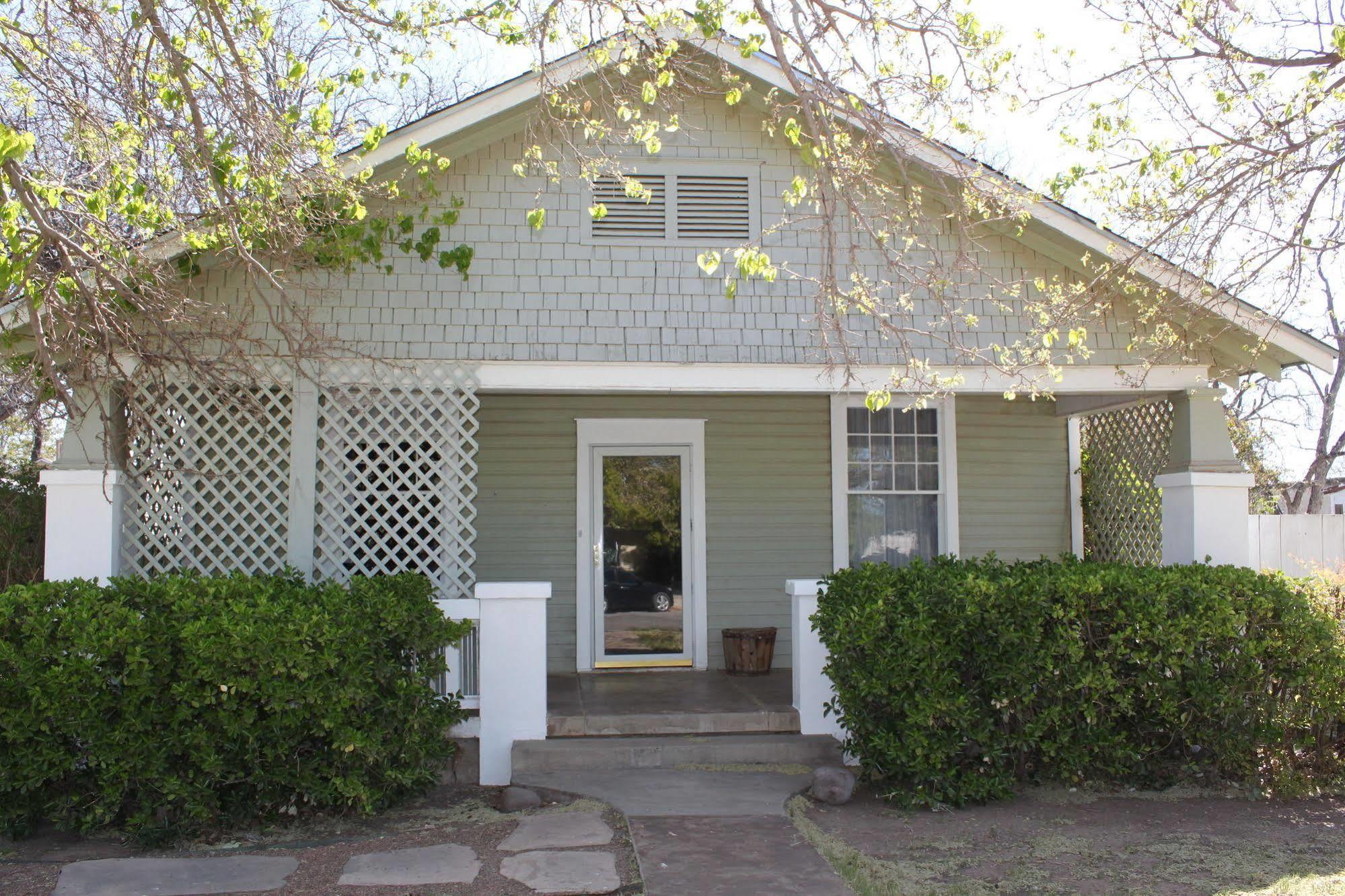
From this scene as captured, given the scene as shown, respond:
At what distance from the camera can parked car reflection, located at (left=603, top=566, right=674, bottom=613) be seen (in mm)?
9930

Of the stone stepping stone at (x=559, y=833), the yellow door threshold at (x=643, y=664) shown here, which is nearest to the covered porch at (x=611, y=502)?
the yellow door threshold at (x=643, y=664)

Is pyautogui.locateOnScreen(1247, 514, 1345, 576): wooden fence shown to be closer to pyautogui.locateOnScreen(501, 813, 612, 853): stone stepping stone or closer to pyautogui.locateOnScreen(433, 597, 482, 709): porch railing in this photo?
pyautogui.locateOnScreen(433, 597, 482, 709): porch railing

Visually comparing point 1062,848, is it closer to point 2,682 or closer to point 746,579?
point 746,579

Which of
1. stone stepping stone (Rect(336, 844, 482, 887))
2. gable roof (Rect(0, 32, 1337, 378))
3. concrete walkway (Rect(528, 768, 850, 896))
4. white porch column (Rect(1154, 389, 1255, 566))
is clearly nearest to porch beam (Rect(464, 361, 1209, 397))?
white porch column (Rect(1154, 389, 1255, 566))

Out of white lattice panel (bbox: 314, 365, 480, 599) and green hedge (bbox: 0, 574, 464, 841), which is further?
white lattice panel (bbox: 314, 365, 480, 599)

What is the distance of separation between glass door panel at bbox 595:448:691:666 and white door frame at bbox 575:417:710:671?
0.06 m

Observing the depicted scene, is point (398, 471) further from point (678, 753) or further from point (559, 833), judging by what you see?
point (559, 833)

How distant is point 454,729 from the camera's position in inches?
285

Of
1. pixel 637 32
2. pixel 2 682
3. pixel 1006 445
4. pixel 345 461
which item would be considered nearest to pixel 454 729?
pixel 345 461

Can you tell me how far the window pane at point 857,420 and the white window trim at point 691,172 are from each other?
2300 millimetres

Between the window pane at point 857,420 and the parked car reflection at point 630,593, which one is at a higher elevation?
the window pane at point 857,420

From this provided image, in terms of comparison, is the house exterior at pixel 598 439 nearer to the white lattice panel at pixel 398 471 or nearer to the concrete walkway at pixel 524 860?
the white lattice panel at pixel 398 471

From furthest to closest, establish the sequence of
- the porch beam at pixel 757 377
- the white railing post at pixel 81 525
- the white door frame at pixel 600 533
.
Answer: the white door frame at pixel 600 533 < the porch beam at pixel 757 377 < the white railing post at pixel 81 525

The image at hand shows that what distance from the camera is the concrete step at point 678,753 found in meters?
7.22
